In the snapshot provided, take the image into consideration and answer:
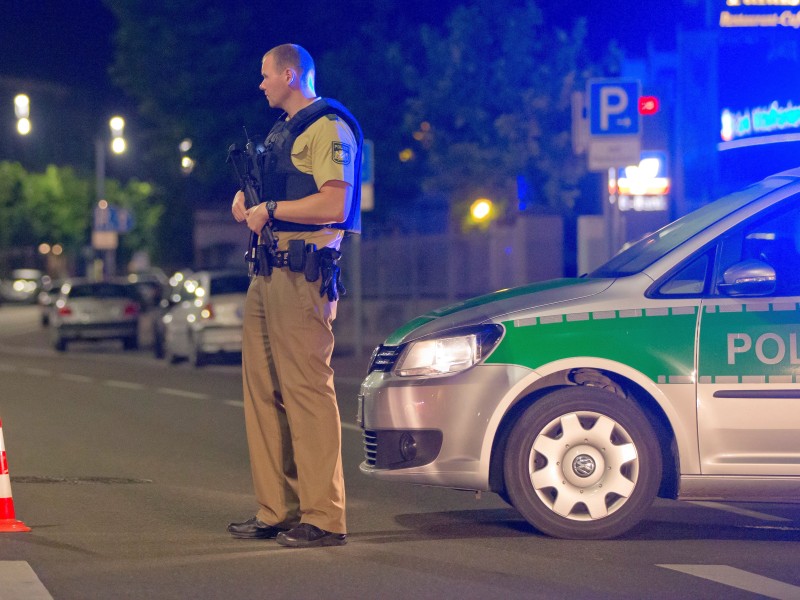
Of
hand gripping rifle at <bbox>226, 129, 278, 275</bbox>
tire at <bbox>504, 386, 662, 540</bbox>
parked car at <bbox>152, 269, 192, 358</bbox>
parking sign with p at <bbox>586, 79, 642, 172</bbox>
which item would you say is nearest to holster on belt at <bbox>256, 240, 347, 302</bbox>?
hand gripping rifle at <bbox>226, 129, 278, 275</bbox>

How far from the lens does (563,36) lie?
36.1 meters

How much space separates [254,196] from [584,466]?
187cm

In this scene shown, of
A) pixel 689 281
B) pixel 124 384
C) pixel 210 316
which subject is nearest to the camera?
pixel 689 281

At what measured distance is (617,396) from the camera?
7.04 m

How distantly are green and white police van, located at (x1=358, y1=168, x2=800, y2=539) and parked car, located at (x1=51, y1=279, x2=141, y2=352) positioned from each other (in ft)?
74.0

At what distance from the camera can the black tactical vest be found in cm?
670

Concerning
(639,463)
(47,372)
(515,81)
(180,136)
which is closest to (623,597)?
(639,463)

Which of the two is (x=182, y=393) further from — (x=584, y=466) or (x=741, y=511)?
(x=584, y=466)

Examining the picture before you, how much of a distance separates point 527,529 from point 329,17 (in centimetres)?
2434

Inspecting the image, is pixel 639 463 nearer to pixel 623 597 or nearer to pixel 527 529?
pixel 527 529

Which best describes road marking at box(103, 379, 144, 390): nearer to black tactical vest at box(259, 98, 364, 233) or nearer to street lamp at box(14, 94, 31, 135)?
black tactical vest at box(259, 98, 364, 233)

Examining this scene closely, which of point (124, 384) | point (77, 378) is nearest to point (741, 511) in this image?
point (124, 384)

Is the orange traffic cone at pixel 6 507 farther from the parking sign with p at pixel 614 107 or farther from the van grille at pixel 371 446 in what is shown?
the parking sign with p at pixel 614 107

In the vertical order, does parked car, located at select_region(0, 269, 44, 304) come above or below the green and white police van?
above
